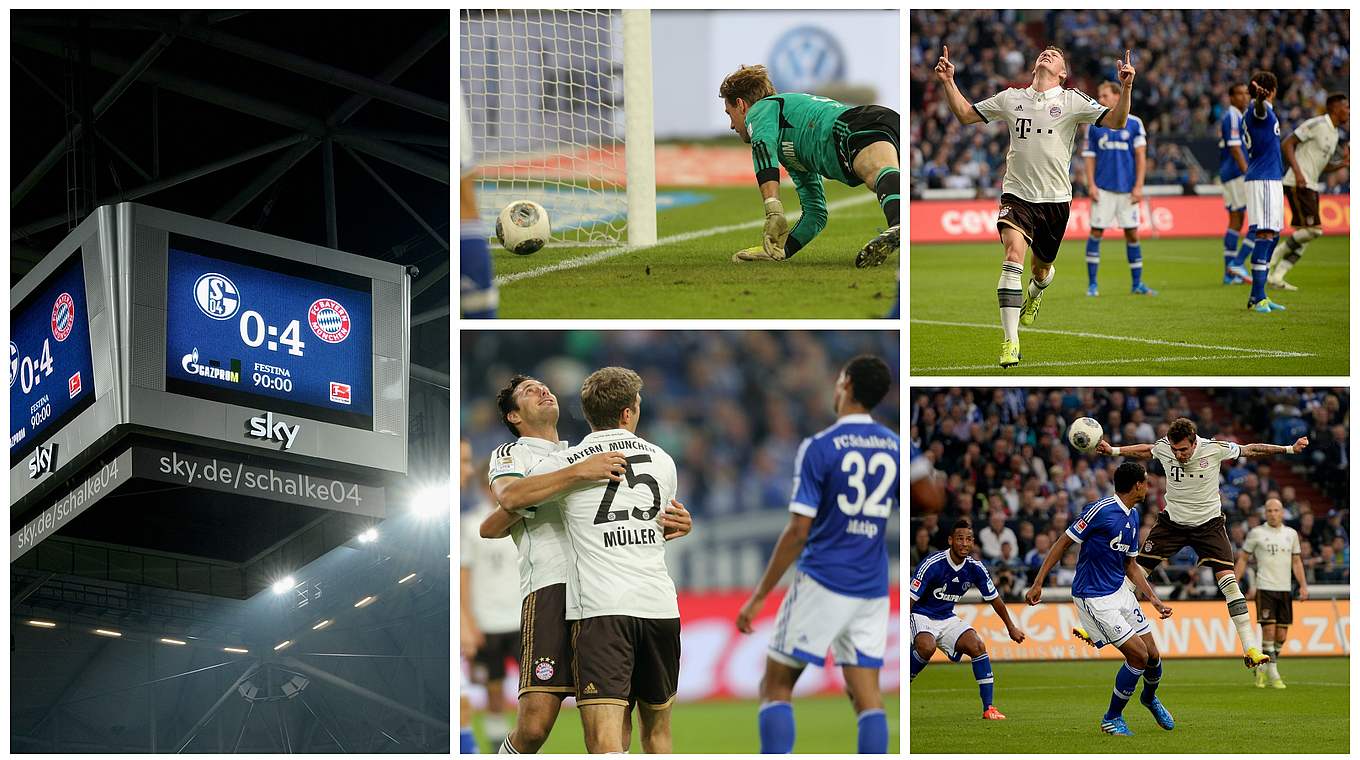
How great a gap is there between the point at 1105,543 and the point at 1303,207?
305cm

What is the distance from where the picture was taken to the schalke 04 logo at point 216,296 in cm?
874

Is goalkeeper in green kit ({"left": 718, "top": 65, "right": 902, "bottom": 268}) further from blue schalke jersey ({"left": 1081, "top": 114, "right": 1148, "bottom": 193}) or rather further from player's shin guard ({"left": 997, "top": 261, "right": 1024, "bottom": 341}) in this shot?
blue schalke jersey ({"left": 1081, "top": 114, "right": 1148, "bottom": 193})

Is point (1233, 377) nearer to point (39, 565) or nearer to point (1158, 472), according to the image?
point (1158, 472)

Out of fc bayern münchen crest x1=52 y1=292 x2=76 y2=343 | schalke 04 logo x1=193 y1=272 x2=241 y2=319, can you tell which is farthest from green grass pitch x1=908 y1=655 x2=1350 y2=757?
fc bayern münchen crest x1=52 y1=292 x2=76 y2=343

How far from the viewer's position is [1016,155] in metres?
7.67

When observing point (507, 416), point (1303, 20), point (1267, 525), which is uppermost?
point (1303, 20)

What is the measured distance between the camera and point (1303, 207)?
369 inches

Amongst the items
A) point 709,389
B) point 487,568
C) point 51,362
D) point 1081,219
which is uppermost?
point 1081,219

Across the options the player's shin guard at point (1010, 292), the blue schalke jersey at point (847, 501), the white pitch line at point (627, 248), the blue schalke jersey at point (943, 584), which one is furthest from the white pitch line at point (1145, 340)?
the blue schalke jersey at point (847, 501)

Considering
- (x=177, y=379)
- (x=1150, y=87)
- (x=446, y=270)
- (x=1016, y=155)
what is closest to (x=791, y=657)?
(x=1016, y=155)

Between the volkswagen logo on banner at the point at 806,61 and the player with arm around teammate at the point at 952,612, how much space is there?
2.71 meters

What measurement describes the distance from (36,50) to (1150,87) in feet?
35.0

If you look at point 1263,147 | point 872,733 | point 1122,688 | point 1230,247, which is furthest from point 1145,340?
point 872,733

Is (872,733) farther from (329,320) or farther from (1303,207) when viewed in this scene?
(1303,207)
